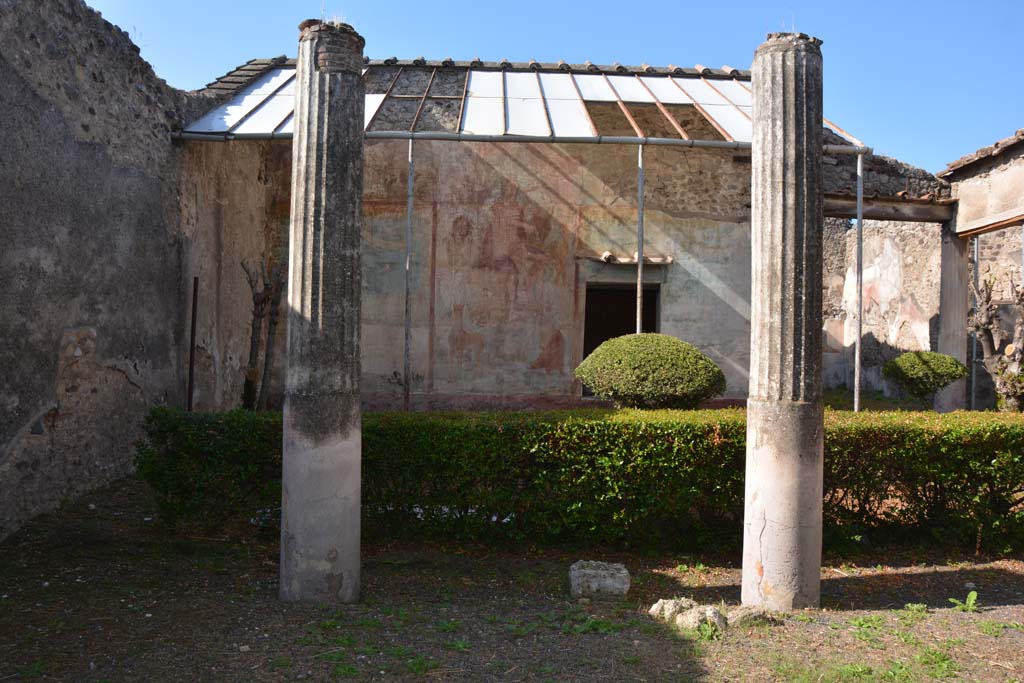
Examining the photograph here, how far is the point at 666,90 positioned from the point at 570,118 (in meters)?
2.42

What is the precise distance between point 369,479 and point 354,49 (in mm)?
2987

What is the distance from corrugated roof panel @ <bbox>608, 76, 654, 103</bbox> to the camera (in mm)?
10766

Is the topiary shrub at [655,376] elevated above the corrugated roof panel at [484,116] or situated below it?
below

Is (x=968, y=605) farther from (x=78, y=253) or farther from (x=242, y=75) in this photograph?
(x=242, y=75)

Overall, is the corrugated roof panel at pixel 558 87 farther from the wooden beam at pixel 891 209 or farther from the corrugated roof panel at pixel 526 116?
the wooden beam at pixel 891 209

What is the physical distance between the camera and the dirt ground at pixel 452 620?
3.74m

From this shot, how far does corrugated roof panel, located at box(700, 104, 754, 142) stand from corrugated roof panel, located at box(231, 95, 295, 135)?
17.1 ft

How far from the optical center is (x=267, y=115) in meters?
9.33

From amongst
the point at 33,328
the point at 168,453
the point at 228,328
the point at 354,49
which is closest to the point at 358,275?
the point at 354,49

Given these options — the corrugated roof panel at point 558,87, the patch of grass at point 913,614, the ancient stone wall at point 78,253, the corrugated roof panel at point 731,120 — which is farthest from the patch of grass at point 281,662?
the corrugated roof panel at point 558,87

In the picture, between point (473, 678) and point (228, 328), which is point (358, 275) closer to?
point (473, 678)

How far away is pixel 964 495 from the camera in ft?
19.5

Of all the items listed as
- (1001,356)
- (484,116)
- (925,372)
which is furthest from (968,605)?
(484,116)

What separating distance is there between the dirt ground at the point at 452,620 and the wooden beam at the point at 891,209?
627 cm
